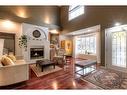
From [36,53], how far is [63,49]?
1838 mm

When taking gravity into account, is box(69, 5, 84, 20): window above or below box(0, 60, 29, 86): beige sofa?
above

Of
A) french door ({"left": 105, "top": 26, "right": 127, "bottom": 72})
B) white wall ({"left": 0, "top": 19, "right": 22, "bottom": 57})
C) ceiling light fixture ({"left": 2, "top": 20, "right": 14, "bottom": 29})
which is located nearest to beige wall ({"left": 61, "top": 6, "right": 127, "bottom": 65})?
french door ({"left": 105, "top": 26, "right": 127, "bottom": 72})

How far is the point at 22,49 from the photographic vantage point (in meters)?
6.06

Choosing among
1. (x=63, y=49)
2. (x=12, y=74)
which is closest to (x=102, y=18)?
(x=63, y=49)

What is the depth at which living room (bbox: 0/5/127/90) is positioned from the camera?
2.92 meters

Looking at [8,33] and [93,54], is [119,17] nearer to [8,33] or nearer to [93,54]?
[93,54]

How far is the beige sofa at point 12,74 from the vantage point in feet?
8.51

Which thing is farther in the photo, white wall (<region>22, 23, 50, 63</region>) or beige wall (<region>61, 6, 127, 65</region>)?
white wall (<region>22, 23, 50, 63</region>)

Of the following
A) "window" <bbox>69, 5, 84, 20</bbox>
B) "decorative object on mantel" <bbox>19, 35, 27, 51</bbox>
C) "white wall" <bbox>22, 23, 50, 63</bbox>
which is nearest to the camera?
"decorative object on mantel" <bbox>19, 35, 27, 51</bbox>

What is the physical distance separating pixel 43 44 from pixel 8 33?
7.37ft

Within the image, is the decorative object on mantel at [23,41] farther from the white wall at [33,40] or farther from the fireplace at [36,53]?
the fireplace at [36,53]

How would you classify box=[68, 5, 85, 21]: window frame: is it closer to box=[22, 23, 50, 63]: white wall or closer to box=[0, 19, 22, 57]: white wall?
box=[22, 23, 50, 63]: white wall

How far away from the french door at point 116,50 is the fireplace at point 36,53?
4236mm

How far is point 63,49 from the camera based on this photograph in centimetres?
687
